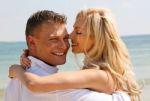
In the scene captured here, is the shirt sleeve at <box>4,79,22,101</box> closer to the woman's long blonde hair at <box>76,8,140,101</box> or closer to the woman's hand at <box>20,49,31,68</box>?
the woman's hand at <box>20,49,31,68</box>

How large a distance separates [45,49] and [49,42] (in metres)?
0.06

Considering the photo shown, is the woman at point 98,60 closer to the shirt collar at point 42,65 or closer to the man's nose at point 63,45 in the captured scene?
the shirt collar at point 42,65

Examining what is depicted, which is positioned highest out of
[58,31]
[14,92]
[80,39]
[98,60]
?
[58,31]

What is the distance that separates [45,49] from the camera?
371 centimetres

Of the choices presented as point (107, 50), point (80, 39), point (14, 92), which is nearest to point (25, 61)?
point (14, 92)

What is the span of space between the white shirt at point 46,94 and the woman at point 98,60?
0.05 metres

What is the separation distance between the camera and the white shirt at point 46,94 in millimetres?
3482

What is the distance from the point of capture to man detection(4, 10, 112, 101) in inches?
140

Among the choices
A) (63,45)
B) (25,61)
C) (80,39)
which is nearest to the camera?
(25,61)

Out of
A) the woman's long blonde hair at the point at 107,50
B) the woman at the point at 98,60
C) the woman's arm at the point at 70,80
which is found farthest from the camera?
the woman's long blonde hair at the point at 107,50

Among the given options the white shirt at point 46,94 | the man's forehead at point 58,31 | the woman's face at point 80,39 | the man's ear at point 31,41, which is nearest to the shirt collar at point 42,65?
the white shirt at point 46,94

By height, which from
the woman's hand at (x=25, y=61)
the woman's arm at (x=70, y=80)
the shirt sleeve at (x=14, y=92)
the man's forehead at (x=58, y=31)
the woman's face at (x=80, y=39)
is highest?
the man's forehead at (x=58, y=31)

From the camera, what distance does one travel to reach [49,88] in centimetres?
347

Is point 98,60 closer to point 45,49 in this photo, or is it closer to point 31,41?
point 45,49
